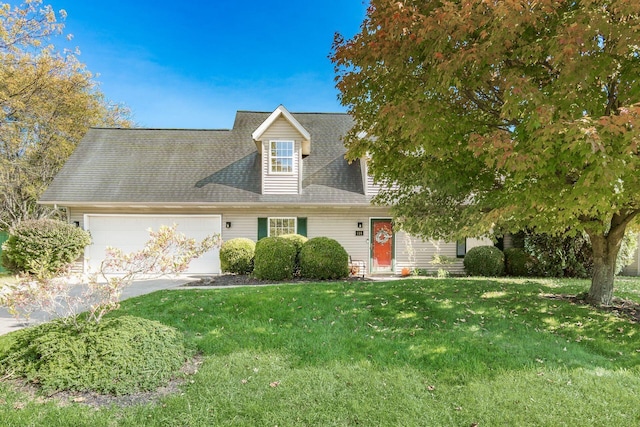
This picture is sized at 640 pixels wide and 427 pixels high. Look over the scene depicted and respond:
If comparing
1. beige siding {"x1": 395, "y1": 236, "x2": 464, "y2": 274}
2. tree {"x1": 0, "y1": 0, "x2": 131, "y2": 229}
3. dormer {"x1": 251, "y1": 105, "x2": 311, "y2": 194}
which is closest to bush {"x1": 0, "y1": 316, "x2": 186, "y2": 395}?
dormer {"x1": 251, "y1": 105, "x2": 311, "y2": 194}

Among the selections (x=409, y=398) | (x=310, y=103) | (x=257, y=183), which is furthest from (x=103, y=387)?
(x=310, y=103)

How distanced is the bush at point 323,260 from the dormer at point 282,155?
3432 millimetres

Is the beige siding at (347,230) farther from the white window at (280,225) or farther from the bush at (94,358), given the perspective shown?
the bush at (94,358)

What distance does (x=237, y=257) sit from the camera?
36.4 ft

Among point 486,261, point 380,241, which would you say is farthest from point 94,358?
point 486,261

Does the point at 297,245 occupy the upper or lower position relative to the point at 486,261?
upper

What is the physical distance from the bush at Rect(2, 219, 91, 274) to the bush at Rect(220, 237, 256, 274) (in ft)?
16.0

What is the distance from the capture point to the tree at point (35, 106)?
523 inches

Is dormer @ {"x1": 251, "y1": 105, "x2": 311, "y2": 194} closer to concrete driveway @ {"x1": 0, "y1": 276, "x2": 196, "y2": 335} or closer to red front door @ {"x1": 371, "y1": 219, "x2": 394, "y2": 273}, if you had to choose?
red front door @ {"x1": 371, "y1": 219, "x2": 394, "y2": 273}

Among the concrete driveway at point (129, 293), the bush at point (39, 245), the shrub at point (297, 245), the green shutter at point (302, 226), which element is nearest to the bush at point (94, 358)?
the concrete driveway at point (129, 293)

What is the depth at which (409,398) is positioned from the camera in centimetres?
326

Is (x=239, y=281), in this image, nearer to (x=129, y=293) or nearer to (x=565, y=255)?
(x=129, y=293)

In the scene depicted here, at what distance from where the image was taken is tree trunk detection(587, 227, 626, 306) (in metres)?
6.32

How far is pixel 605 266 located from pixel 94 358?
837 cm
